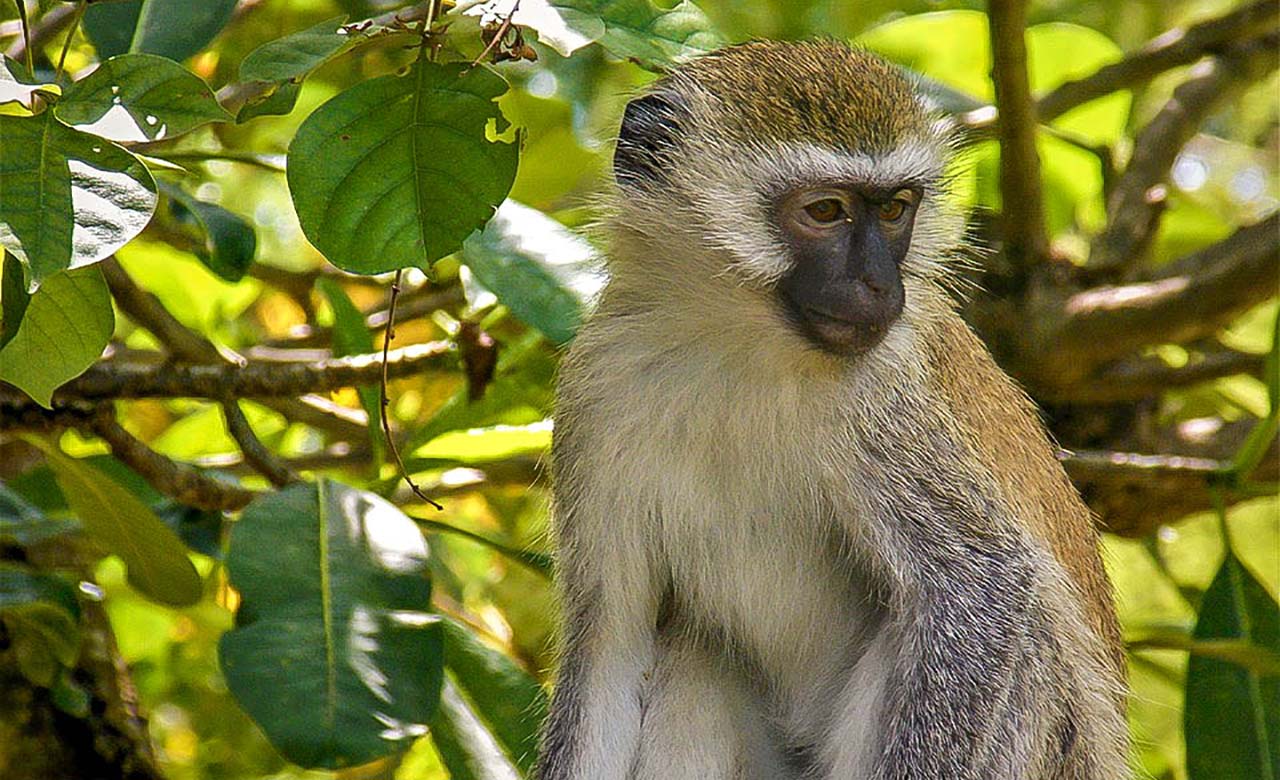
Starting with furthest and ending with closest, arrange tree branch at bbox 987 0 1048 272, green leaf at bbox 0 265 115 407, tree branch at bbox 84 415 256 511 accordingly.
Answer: tree branch at bbox 987 0 1048 272, tree branch at bbox 84 415 256 511, green leaf at bbox 0 265 115 407

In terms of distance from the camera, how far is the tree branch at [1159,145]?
17.9 ft

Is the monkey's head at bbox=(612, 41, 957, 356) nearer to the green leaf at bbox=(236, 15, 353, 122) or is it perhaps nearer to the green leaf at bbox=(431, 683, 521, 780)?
the green leaf at bbox=(431, 683, 521, 780)

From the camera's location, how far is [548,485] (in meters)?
4.40

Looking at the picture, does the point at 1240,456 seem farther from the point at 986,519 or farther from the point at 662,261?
the point at 662,261

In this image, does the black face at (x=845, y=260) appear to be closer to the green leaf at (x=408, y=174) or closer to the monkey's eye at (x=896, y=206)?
the monkey's eye at (x=896, y=206)

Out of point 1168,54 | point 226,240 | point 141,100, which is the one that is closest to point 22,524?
point 226,240

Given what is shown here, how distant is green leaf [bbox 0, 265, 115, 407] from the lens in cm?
287

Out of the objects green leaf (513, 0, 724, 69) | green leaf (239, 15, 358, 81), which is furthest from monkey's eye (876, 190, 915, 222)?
green leaf (239, 15, 358, 81)

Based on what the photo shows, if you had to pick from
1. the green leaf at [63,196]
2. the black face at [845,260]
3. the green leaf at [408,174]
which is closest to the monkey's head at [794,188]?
the black face at [845,260]

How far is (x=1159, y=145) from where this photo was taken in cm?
565

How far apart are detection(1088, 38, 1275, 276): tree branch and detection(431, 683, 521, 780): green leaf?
2.80 m

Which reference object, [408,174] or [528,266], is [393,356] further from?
[408,174]

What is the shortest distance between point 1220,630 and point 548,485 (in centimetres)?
196

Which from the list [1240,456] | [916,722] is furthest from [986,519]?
[1240,456]
